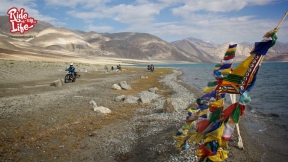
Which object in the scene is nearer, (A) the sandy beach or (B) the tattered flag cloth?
(B) the tattered flag cloth

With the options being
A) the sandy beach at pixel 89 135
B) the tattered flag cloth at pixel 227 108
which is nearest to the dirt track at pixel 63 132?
the sandy beach at pixel 89 135

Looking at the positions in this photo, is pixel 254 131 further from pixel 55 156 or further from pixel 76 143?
pixel 55 156

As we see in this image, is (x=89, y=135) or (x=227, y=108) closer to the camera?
(x=227, y=108)

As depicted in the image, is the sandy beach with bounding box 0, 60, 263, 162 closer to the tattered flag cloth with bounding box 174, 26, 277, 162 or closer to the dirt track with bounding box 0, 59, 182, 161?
the dirt track with bounding box 0, 59, 182, 161

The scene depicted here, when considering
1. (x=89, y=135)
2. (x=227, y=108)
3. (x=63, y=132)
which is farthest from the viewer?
(x=63, y=132)

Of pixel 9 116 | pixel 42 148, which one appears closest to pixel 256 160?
pixel 42 148

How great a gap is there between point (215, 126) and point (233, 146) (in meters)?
5.29

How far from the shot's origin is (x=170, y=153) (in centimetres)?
739

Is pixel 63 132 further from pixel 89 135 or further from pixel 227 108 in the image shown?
pixel 227 108

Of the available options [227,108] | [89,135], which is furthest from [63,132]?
[227,108]

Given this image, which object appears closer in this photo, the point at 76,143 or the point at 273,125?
the point at 76,143

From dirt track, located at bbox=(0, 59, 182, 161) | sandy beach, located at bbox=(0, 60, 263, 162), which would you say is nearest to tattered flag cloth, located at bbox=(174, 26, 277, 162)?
sandy beach, located at bbox=(0, 60, 263, 162)

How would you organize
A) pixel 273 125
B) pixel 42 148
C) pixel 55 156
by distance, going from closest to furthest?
1. pixel 55 156
2. pixel 42 148
3. pixel 273 125

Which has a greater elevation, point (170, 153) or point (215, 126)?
point (215, 126)
